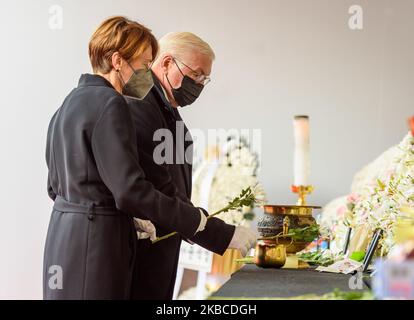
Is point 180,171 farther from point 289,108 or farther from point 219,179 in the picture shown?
point 289,108

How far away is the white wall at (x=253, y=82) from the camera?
5.04m

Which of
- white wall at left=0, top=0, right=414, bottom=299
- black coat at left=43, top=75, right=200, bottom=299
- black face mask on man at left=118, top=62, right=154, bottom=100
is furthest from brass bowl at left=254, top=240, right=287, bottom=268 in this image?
white wall at left=0, top=0, right=414, bottom=299

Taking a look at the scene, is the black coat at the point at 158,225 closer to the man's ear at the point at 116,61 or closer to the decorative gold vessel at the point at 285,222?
the man's ear at the point at 116,61

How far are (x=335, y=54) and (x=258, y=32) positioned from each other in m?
0.59

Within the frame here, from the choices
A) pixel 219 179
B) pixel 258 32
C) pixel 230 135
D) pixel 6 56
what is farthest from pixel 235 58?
pixel 6 56

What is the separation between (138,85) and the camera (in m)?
2.03

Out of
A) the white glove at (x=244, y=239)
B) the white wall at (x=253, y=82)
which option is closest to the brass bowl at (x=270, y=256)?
the white glove at (x=244, y=239)

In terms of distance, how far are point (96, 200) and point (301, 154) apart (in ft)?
5.03

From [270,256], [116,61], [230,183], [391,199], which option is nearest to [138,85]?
[116,61]

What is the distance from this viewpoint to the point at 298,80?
5121mm

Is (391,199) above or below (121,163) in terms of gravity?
below

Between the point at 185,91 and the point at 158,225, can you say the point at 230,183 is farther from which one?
the point at 158,225

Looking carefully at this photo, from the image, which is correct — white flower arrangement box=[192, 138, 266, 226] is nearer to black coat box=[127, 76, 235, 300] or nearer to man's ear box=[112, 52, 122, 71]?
black coat box=[127, 76, 235, 300]

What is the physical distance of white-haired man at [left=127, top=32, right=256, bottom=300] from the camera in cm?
199
